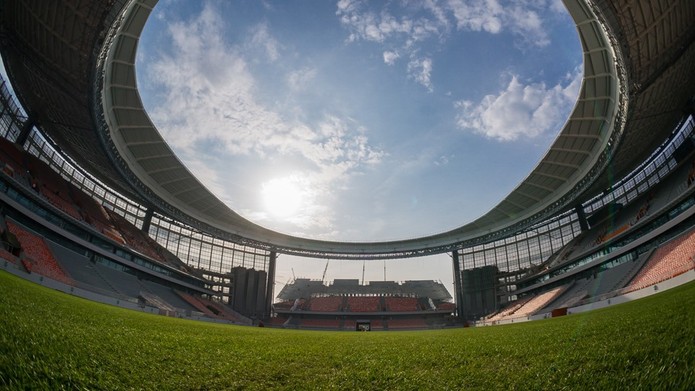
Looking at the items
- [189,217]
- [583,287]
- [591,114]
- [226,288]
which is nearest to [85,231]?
[189,217]

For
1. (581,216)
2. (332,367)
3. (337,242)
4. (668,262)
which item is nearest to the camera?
(332,367)

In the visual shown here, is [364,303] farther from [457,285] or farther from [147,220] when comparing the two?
[147,220]

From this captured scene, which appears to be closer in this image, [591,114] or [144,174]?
[591,114]

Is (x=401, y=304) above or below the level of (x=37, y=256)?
below

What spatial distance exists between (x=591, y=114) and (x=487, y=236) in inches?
1120

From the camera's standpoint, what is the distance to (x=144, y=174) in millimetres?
40938

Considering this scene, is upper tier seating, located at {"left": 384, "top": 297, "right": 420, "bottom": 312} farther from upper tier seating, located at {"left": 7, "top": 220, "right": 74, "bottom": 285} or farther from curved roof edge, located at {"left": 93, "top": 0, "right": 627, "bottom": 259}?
upper tier seating, located at {"left": 7, "top": 220, "right": 74, "bottom": 285}

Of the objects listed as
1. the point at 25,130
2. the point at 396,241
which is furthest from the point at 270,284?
the point at 25,130

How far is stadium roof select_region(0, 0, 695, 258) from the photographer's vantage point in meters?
21.8

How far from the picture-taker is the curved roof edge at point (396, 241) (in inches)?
1008

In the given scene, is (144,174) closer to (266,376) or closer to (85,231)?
(85,231)

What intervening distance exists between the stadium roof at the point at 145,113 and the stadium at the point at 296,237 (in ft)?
0.46

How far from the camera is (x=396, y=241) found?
64.2 meters

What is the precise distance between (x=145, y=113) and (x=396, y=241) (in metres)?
44.3
